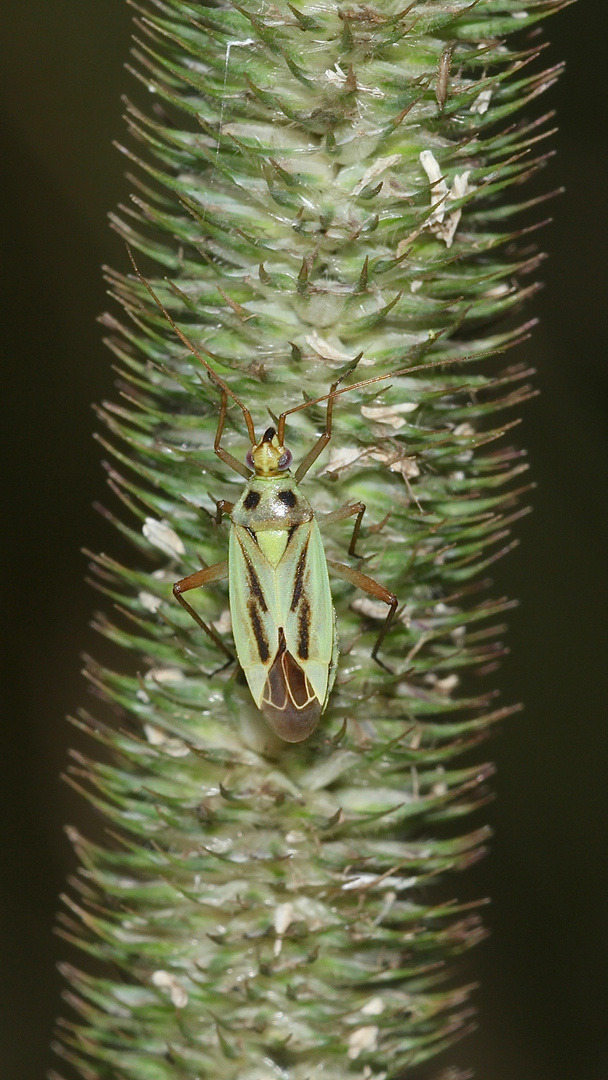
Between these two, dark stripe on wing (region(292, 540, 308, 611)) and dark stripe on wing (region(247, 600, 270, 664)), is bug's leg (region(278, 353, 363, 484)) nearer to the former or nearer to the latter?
dark stripe on wing (region(292, 540, 308, 611))

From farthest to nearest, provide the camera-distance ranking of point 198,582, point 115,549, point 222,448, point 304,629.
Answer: point 115,549 < point 222,448 < point 198,582 < point 304,629

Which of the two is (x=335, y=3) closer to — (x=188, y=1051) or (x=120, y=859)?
(x=120, y=859)

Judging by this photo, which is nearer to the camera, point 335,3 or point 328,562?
point 335,3

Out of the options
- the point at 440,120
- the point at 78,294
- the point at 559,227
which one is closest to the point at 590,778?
the point at 559,227

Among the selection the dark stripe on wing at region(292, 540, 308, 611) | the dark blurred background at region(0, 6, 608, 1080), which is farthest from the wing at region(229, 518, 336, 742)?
the dark blurred background at region(0, 6, 608, 1080)

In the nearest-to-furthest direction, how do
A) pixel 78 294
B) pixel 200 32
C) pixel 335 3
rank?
pixel 335 3
pixel 200 32
pixel 78 294

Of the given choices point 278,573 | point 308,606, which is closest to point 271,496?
point 278,573

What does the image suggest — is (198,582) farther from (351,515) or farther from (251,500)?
(351,515)
